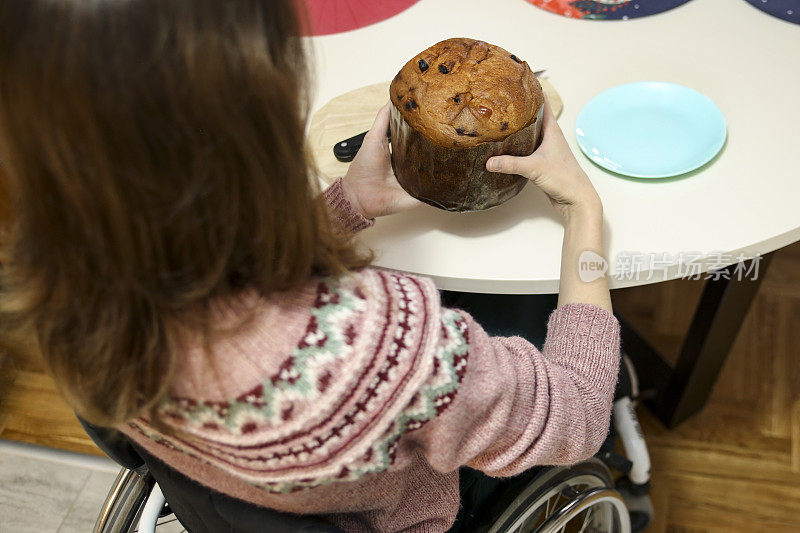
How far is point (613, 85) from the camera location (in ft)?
3.32

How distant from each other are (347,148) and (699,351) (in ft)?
2.50

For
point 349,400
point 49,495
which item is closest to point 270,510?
point 349,400

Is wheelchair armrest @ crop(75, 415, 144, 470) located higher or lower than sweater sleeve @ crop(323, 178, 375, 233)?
lower

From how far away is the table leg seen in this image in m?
1.14

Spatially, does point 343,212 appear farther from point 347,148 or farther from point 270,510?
point 270,510

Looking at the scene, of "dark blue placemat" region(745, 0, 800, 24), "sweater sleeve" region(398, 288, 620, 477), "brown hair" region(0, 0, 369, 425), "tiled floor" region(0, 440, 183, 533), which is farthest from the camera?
"tiled floor" region(0, 440, 183, 533)

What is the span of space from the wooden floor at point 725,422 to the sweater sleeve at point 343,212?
0.93 meters

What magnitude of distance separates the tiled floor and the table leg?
102 centimetres

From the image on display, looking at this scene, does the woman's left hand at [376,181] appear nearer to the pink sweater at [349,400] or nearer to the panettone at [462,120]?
the panettone at [462,120]

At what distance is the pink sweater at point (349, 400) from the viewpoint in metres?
0.50

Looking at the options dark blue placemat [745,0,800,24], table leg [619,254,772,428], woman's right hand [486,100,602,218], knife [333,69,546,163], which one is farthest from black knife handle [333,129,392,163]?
dark blue placemat [745,0,800,24]

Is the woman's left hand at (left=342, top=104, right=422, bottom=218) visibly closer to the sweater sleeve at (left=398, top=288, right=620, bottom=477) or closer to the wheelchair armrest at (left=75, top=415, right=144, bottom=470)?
the sweater sleeve at (left=398, top=288, right=620, bottom=477)

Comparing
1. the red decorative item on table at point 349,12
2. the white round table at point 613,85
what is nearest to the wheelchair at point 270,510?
the white round table at point 613,85

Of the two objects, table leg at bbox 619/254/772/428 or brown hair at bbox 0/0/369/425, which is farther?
table leg at bbox 619/254/772/428
